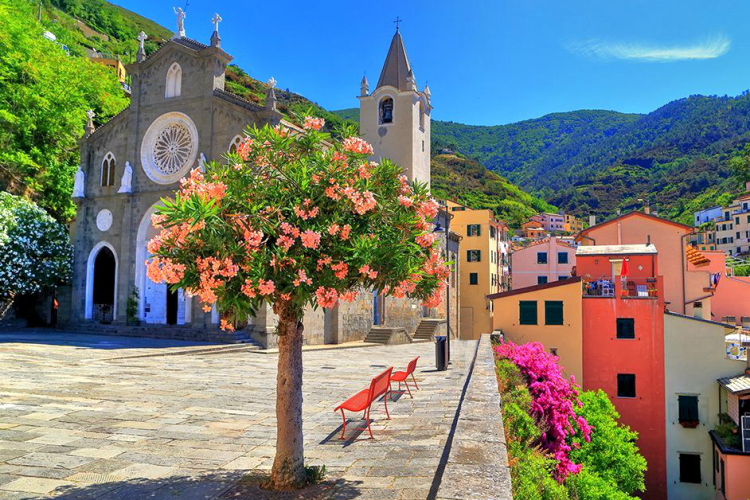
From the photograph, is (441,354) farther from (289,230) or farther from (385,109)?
(385,109)

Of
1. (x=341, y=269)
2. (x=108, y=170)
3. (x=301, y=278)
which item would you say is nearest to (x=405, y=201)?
(x=341, y=269)

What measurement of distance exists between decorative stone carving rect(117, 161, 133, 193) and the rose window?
54.2 inches

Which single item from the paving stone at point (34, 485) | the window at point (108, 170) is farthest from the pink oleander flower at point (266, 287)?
the window at point (108, 170)

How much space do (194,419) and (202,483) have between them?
11.2ft

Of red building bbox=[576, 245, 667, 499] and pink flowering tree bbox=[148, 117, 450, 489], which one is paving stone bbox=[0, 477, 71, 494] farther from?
red building bbox=[576, 245, 667, 499]

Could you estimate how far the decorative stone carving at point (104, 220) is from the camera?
28016 mm

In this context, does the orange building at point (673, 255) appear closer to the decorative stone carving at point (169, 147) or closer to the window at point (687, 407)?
the window at point (687, 407)

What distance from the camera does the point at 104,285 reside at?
92.4 feet

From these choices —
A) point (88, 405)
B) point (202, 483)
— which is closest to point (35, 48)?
point (88, 405)

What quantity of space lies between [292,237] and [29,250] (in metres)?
26.5

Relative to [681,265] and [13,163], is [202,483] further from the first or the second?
[681,265]

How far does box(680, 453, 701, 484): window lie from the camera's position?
24344 mm

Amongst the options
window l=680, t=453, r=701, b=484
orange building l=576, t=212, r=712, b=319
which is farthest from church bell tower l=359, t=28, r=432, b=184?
window l=680, t=453, r=701, b=484

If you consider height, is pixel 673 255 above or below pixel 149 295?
above
